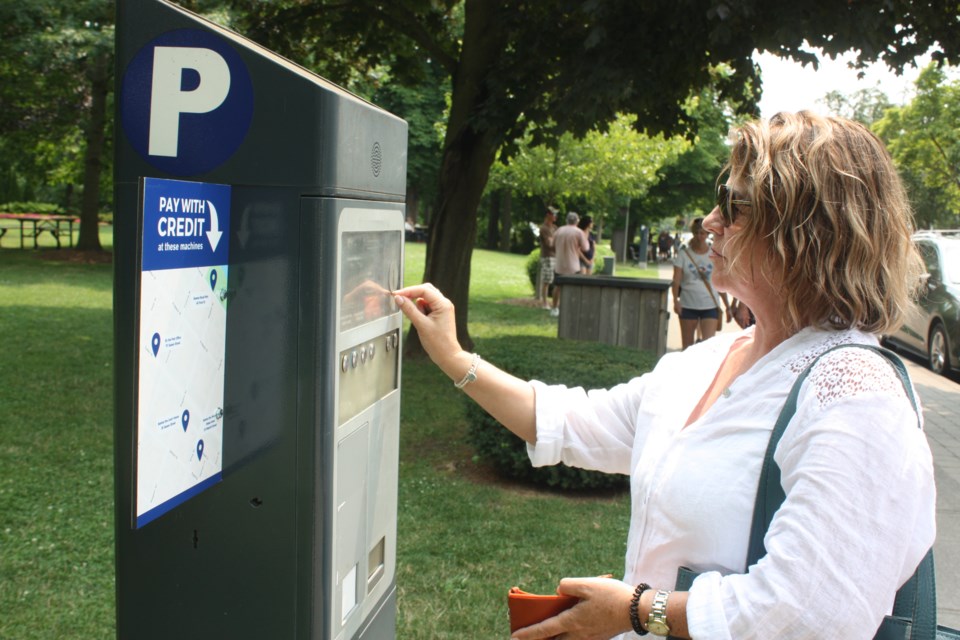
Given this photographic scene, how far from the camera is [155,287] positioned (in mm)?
1664

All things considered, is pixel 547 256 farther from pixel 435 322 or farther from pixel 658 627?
pixel 658 627

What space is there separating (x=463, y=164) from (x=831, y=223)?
814 cm

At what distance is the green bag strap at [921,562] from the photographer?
5.09 ft

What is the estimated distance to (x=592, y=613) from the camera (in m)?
1.71

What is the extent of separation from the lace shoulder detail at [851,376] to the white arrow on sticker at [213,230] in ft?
3.79

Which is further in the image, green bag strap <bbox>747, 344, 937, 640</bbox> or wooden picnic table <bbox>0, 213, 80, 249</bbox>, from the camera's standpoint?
wooden picnic table <bbox>0, 213, 80, 249</bbox>

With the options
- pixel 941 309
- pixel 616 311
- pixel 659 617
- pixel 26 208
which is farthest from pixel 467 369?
pixel 26 208

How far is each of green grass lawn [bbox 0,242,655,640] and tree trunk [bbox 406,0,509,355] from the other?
1359 millimetres

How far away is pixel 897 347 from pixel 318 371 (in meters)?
15.3

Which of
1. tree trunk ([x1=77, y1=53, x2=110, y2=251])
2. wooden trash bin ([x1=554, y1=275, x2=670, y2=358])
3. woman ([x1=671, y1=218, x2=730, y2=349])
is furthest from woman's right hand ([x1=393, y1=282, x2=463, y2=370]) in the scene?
tree trunk ([x1=77, y1=53, x2=110, y2=251])

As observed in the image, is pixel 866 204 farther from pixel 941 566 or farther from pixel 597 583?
pixel 941 566

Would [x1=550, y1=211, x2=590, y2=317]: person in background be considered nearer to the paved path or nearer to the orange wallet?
the paved path

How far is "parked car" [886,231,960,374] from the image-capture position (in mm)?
12312

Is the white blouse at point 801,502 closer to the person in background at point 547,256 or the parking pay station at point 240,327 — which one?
the parking pay station at point 240,327
